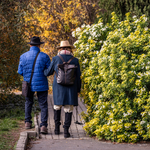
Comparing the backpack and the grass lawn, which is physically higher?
the backpack

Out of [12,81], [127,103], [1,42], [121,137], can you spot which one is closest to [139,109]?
[127,103]

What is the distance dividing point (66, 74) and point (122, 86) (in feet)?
3.85

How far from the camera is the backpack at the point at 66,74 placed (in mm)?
5875

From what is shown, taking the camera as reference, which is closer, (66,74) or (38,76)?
(66,74)

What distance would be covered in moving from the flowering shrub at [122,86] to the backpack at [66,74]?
307mm

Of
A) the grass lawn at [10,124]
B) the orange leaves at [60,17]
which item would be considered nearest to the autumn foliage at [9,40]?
the grass lawn at [10,124]

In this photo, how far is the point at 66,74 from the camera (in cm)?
588

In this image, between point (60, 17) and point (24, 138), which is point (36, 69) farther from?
point (60, 17)

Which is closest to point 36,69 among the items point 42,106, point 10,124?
point 42,106

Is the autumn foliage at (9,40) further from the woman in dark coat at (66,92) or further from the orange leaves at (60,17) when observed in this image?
the orange leaves at (60,17)

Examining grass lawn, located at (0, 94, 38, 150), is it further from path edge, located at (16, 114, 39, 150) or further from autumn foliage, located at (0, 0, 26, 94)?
autumn foliage, located at (0, 0, 26, 94)

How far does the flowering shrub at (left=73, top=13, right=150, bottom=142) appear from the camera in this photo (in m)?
5.34

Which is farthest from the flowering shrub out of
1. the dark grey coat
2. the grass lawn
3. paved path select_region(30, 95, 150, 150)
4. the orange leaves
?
the orange leaves

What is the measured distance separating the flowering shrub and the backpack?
0.31m
